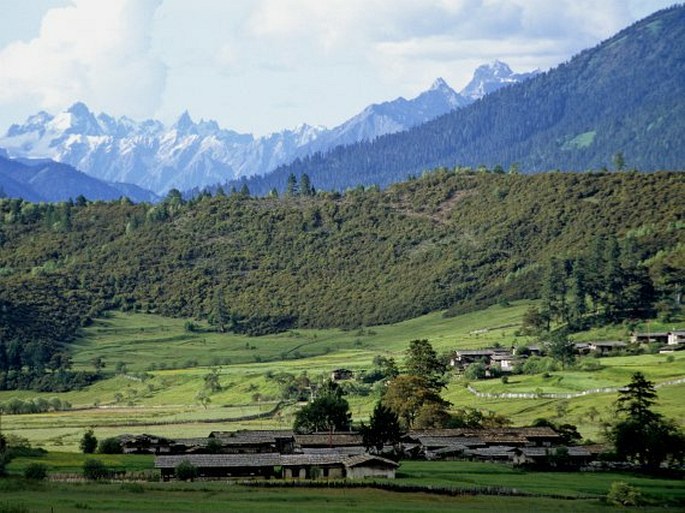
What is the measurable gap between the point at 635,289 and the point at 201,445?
4322 inches

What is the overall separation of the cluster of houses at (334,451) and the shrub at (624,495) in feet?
56.4

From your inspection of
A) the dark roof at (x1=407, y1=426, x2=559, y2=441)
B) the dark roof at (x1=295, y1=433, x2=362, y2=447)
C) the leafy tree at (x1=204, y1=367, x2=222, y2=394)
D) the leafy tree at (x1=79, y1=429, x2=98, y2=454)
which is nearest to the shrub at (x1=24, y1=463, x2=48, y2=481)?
the leafy tree at (x1=79, y1=429, x2=98, y2=454)

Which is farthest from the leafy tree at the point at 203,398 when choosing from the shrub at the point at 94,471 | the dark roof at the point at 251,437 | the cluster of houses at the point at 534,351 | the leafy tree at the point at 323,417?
the shrub at the point at 94,471

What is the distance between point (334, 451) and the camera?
3944 inches

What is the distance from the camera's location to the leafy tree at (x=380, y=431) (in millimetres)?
104000

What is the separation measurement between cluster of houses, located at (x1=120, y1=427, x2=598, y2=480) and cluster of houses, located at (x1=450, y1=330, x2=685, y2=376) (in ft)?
177

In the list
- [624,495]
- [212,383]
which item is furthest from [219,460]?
[212,383]

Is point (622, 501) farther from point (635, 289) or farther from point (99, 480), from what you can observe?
point (635, 289)

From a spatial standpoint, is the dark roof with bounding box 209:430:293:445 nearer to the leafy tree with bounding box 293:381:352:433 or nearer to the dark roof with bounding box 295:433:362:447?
the dark roof with bounding box 295:433:362:447

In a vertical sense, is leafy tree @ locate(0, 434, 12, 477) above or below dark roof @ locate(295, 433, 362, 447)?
above

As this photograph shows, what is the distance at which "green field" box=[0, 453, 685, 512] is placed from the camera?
70312mm

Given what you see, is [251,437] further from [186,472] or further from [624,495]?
[624,495]

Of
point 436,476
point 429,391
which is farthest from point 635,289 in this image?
point 436,476

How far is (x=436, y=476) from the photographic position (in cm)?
8862
